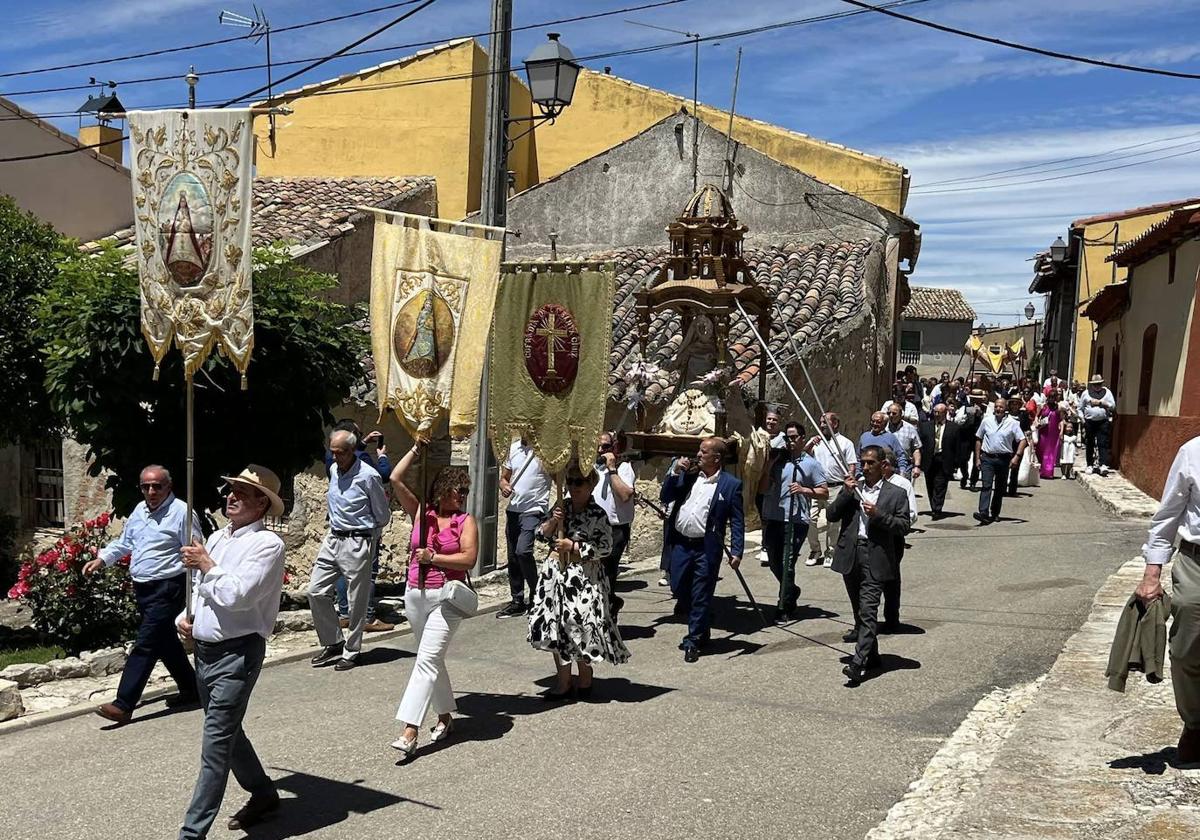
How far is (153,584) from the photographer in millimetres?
7965

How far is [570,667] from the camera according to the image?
816cm

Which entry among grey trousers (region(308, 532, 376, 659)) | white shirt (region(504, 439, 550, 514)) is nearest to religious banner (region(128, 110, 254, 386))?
grey trousers (region(308, 532, 376, 659))

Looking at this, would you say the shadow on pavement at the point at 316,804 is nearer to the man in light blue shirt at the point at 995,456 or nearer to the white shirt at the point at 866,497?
the white shirt at the point at 866,497

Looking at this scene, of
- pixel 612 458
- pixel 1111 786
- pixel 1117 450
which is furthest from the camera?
pixel 1117 450

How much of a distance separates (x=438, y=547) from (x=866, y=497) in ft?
11.0

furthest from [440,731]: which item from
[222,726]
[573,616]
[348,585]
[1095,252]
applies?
[1095,252]

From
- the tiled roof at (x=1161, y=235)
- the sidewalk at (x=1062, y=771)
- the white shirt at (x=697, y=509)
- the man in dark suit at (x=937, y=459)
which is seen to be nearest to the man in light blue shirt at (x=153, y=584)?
the white shirt at (x=697, y=509)

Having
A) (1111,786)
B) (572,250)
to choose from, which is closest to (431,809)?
(1111,786)

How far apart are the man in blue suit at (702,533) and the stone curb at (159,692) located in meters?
1.70

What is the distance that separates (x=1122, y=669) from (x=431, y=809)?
11.4ft

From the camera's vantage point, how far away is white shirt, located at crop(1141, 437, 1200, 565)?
18.7 ft

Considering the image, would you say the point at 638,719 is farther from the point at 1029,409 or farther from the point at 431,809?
the point at 1029,409

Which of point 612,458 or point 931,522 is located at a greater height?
point 612,458

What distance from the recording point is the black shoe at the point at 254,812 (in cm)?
582
